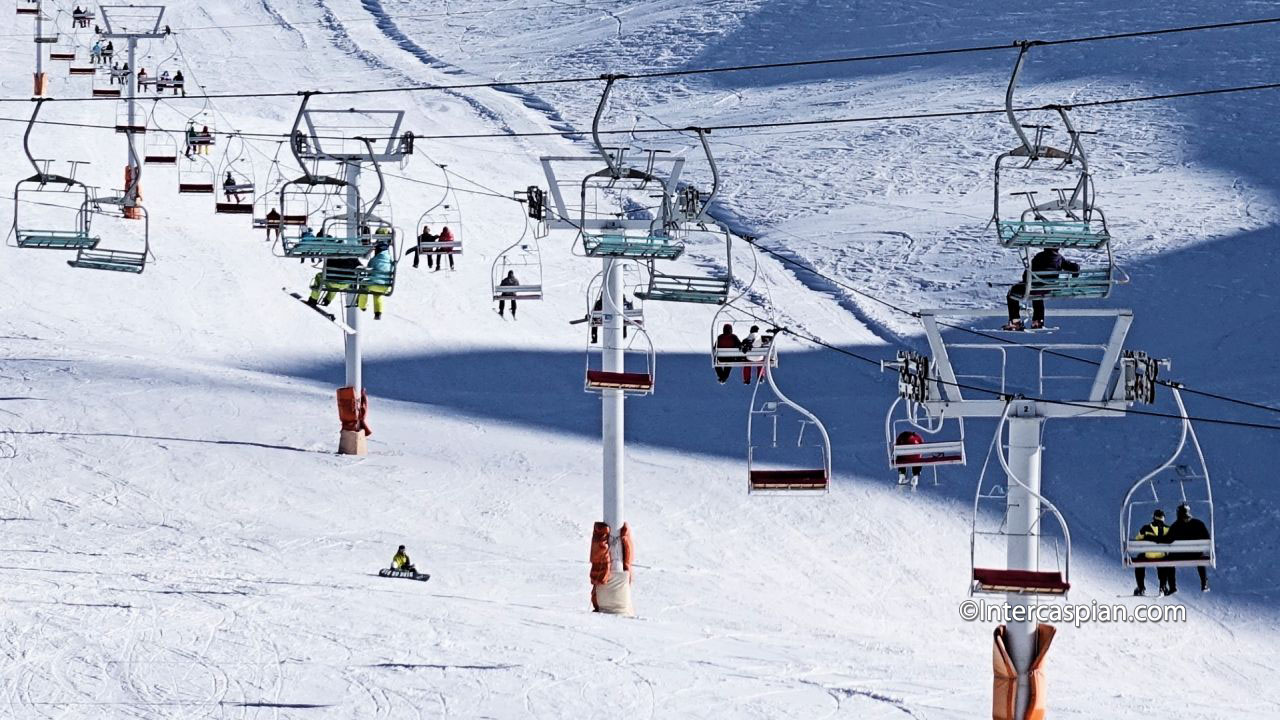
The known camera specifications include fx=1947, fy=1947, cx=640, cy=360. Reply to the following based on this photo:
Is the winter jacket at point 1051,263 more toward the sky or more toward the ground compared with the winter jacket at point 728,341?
more toward the sky

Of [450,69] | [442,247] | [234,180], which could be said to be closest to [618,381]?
[442,247]

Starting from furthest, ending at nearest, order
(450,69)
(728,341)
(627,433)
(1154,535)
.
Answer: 1. (450,69)
2. (627,433)
3. (728,341)
4. (1154,535)

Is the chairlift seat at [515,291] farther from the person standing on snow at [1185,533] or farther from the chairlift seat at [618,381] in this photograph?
the person standing on snow at [1185,533]

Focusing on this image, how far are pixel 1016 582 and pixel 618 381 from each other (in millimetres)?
6905

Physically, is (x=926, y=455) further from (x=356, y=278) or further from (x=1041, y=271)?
(x=356, y=278)

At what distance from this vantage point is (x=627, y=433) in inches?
1300

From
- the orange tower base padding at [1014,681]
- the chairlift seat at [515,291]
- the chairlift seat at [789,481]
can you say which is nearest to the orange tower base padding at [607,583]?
the chairlift seat at [789,481]

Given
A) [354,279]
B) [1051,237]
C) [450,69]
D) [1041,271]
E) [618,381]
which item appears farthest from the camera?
[450,69]

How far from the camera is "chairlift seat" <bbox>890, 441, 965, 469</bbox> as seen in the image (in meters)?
19.4

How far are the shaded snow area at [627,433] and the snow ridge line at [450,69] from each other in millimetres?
223

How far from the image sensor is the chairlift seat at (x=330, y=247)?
2091 cm

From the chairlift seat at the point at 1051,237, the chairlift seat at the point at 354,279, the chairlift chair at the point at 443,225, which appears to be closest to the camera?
the chairlift seat at the point at 1051,237

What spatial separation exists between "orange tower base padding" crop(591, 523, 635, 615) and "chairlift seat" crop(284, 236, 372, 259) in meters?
4.73

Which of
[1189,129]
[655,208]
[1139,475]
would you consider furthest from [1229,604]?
[1189,129]
